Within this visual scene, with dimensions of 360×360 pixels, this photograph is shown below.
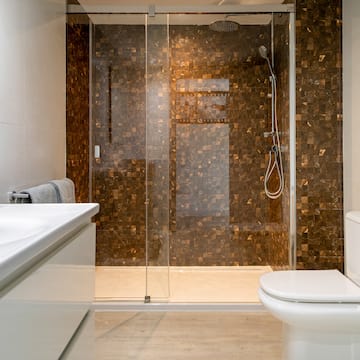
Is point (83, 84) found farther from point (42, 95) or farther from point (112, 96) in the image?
point (42, 95)

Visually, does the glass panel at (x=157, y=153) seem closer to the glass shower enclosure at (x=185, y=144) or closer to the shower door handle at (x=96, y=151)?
the glass shower enclosure at (x=185, y=144)

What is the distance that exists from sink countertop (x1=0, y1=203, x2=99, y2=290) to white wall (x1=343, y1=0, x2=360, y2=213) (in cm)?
201

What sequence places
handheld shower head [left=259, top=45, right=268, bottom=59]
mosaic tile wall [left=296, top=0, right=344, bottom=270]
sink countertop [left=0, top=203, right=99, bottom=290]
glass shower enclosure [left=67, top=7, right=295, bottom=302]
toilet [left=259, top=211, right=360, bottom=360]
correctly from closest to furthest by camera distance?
sink countertop [left=0, top=203, right=99, bottom=290], toilet [left=259, top=211, right=360, bottom=360], mosaic tile wall [left=296, top=0, right=344, bottom=270], glass shower enclosure [left=67, top=7, right=295, bottom=302], handheld shower head [left=259, top=45, right=268, bottom=59]

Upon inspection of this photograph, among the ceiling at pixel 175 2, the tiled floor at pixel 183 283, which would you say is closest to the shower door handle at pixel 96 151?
the tiled floor at pixel 183 283

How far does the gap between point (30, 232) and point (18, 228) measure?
0.42ft

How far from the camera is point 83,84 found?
3180 millimetres

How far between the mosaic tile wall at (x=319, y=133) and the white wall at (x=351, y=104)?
44 mm

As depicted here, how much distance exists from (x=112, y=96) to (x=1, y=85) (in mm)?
1634

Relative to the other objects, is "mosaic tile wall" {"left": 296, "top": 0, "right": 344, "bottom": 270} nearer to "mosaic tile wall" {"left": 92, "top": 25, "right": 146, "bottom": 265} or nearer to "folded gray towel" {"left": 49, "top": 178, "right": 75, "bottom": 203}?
"mosaic tile wall" {"left": 92, "top": 25, "right": 146, "bottom": 265}

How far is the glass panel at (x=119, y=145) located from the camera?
10.5ft

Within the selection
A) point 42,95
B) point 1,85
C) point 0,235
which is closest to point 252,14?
point 42,95

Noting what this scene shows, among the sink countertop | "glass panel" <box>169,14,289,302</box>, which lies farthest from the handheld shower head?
the sink countertop

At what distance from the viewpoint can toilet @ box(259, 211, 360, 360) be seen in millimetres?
1599

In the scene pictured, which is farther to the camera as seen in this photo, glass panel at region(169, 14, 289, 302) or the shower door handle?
glass panel at region(169, 14, 289, 302)
